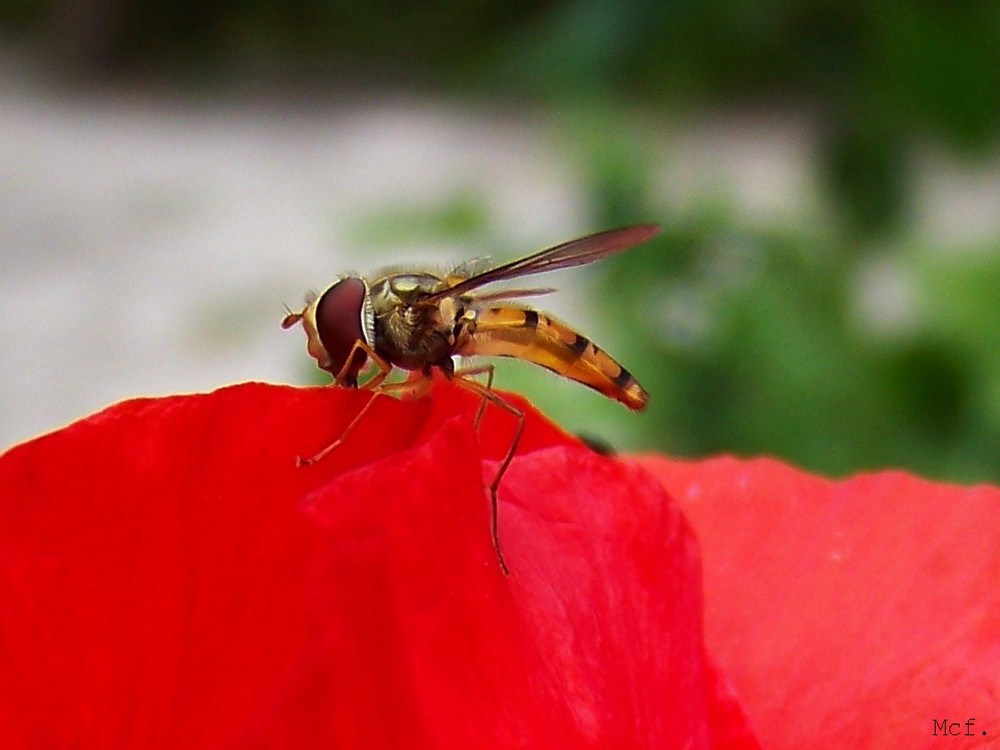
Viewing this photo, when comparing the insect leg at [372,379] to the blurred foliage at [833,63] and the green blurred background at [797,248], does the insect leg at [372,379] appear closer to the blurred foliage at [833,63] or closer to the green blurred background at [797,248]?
A: the green blurred background at [797,248]

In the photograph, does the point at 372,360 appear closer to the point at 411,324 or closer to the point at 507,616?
the point at 411,324

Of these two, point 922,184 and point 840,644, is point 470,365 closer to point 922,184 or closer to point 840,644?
point 840,644

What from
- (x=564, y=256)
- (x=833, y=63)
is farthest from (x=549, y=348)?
(x=833, y=63)

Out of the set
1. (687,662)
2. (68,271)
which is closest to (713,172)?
(687,662)

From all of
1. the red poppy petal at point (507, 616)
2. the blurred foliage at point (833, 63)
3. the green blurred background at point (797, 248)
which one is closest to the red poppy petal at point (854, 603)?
the red poppy petal at point (507, 616)

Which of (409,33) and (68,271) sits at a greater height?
(409,33)

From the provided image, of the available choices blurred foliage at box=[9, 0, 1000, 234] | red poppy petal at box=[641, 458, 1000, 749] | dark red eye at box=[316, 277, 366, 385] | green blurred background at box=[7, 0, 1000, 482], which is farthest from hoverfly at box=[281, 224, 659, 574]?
blurred foliage at box=[9, 0, 1000, 234]

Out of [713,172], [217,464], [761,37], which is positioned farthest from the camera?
[713,172]

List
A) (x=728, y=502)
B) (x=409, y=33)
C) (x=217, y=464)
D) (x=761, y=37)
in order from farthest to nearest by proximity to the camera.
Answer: (x=409, y=33), (x=761, y=37), (x=728, y=502), (x=217, y=464)
